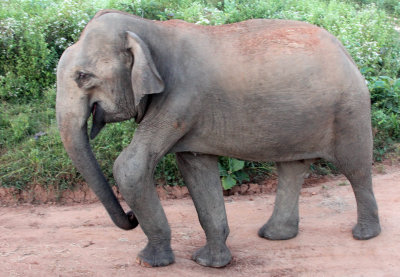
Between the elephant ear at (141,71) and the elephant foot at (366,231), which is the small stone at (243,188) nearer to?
the elephant foot at (366,231)

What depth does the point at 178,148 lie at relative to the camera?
3.19m

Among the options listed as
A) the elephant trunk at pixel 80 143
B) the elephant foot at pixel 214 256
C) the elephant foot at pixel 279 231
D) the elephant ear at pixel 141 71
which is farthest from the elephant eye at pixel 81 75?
the elephant foot at pixel 279 231

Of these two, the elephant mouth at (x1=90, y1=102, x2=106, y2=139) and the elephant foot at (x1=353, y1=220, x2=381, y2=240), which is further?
the elephant foot at (x1=353, y1=220, x2=381, y2=240)

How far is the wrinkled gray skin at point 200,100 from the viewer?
2857mm

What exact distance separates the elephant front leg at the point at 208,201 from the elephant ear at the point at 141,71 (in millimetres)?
735

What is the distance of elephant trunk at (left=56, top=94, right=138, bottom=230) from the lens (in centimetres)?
286

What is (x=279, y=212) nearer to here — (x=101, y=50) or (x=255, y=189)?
(x=255, y=189)

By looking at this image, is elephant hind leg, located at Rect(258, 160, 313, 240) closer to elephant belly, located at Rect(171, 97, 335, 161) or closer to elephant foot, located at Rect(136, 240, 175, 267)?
elephant belly, located at Rect(171, 97, 335, 161)

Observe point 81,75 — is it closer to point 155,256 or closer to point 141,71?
point 141,71

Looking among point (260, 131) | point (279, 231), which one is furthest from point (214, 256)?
point (260, 131)

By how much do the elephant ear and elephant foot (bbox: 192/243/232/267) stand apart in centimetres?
129

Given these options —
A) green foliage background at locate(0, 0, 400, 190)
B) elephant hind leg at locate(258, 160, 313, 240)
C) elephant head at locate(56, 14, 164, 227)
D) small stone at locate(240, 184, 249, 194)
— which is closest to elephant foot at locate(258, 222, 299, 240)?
elephant hind leg at locate(258, 160, 313, 240)

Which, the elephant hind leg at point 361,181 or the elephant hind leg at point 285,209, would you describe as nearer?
the elephant hind leg at point 361,181

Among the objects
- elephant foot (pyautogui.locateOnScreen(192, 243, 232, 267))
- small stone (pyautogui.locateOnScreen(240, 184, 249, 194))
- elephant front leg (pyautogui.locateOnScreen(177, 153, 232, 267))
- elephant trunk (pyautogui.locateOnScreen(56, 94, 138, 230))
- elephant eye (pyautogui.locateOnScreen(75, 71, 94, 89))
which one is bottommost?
small stone (pyautogui.locateOnScreen(240, 184, 249, 194))
